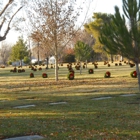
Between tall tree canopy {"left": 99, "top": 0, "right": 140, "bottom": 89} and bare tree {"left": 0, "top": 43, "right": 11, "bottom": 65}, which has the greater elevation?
bare tree {"left": 0, "top": 43, "right": 11, "bottom": 65}

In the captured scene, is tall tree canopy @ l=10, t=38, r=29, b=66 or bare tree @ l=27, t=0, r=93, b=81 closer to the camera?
bare tree @ l=27, t=0, r=93, b=81

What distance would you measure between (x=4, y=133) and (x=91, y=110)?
3653 mm

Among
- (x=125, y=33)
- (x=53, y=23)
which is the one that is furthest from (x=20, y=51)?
(x=125, y=33)

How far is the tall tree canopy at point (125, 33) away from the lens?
35.6 feet

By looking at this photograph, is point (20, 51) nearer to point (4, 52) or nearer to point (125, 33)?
point (4, 52)

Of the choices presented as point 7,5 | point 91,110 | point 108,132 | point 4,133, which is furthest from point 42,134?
point 7,5

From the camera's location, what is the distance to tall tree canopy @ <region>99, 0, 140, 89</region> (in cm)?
1084

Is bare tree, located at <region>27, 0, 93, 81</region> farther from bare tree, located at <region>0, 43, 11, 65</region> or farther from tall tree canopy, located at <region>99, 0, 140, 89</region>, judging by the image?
bare tree, located at <region>0, 43, 11, 65</region>

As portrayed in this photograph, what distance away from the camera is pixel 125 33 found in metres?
10.8

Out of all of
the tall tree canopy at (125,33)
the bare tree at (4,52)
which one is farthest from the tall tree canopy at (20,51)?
the tall tree canopy at (125,33)

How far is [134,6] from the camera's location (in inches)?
430

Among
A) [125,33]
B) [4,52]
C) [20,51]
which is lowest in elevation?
[125,33]

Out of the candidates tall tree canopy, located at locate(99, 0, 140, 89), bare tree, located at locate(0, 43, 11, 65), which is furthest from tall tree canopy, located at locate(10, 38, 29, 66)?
tall tree canopy, located at locate(99, 0, 140, 89)

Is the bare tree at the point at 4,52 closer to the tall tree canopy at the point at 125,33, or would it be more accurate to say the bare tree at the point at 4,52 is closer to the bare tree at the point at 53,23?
the bare tree at the point at 53,23
